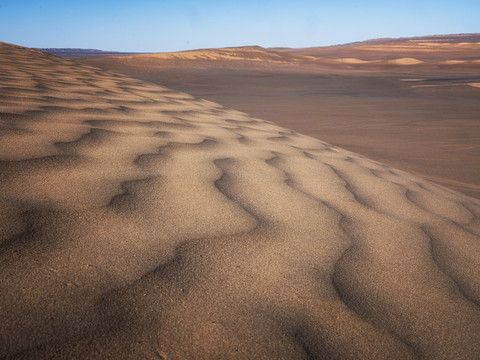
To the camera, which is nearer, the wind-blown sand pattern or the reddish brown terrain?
the wind-blown sand pattern

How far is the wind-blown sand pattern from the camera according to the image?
61 cm

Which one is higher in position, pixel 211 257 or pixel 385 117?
pixel 211 257

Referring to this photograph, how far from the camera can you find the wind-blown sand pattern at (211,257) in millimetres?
612

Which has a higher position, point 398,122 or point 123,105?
point 123,105

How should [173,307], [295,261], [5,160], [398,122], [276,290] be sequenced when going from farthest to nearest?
[398,122] → [5,160] → [295,261] → [276,290] → [173,307]

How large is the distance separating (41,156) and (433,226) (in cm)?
138

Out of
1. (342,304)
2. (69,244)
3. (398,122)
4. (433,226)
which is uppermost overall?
(69,244)

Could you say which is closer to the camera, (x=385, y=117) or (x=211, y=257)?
(x=211, y=257)

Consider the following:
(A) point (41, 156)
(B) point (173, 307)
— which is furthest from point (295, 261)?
(A) point (41, 156)

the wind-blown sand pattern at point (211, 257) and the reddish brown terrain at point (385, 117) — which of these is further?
the reddish brown terrain at point (385, 117)

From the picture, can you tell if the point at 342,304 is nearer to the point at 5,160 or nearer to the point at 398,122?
the point at 5,160

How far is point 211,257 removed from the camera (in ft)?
2.75

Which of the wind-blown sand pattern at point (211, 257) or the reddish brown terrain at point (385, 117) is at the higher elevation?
the wind-blown sand pattern at point (211, 257)

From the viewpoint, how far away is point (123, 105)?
90.9 inches
